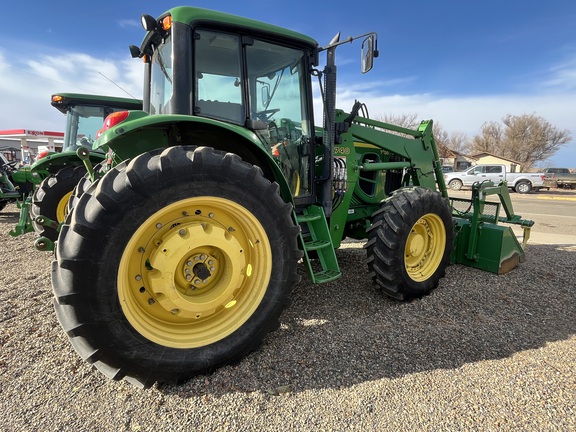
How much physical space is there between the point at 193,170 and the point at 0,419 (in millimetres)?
1655

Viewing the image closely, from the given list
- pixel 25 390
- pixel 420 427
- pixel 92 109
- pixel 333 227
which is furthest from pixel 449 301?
pixel 92 109

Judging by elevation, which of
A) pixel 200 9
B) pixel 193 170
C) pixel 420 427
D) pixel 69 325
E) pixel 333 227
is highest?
pixel 200 9

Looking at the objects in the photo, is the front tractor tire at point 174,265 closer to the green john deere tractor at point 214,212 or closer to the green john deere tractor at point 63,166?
the green john deere tractor at point 214,212

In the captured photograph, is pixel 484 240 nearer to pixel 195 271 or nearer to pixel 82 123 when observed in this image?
pixel 195 271

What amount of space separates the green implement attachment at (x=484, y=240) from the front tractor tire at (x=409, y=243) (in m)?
0.80

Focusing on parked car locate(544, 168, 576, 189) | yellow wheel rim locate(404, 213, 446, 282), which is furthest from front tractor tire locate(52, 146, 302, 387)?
parked car locate(544, 168, 576, 189)

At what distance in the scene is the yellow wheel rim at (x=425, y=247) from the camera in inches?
141

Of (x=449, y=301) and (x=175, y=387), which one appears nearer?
(x=175, y=387)

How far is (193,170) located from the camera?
206cm

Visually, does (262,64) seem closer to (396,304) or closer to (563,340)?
(396,304)

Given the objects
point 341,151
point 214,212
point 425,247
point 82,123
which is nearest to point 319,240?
point 341,151

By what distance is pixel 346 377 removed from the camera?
2.21m

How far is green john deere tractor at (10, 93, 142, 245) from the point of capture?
16.5ft

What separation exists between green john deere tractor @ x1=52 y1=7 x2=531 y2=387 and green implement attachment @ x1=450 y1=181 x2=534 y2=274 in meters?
0.85
